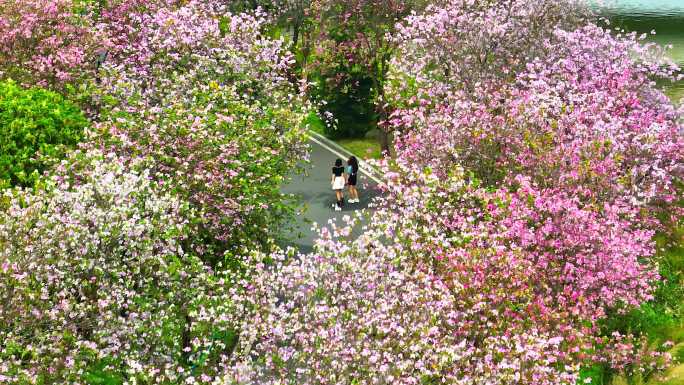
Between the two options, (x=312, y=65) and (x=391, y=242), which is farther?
(x=312, y=65)

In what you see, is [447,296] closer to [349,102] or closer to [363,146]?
[363,146]

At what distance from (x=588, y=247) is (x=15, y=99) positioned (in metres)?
16.3

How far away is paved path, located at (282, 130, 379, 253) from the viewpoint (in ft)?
107

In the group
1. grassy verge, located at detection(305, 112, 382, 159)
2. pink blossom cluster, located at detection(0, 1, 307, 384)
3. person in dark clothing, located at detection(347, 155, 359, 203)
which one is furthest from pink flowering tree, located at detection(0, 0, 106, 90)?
grassy verge, located at detection(305, 112, 382, 159)

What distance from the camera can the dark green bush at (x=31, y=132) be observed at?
76.4 feet

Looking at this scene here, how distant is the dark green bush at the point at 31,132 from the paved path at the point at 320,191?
9440 mm

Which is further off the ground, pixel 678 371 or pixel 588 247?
pixel 588 247

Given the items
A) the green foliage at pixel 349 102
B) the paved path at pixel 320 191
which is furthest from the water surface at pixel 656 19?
the paved path at pixel 320 191

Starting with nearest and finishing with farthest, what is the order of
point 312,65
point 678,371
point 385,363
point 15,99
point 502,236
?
point 385,363, point 502,236, point 678,371, point 15,99, point 312,65

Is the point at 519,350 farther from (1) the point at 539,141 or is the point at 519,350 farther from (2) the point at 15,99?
(2) the point at 15,99

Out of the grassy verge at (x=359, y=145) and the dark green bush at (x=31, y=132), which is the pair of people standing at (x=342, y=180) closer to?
the grassy verge at (x=359, y=145)

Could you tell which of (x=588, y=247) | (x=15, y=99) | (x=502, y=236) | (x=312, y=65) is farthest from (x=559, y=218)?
(x=312, y=65)

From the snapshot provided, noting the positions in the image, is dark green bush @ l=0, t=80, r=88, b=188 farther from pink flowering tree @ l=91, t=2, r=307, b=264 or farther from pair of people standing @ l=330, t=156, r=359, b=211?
pair of people standing @ l=330, t=156, r=359, b=211

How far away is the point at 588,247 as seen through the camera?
20391 millimetres
